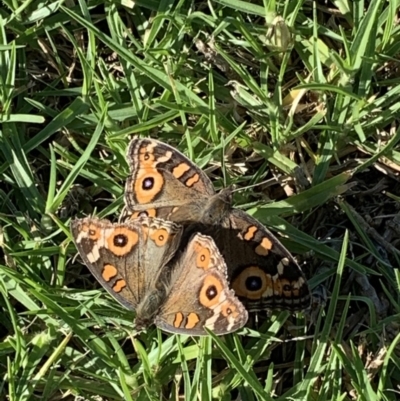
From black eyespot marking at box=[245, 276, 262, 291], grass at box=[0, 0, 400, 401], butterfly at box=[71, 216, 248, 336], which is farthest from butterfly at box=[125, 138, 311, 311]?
grass at box=[0, 0, 400, 401]

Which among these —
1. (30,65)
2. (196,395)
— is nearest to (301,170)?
(196,395)

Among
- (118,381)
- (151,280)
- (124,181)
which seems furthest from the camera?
(124,181)

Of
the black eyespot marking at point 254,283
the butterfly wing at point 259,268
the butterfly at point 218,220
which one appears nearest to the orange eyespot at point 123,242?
the butterfly at point 218,220

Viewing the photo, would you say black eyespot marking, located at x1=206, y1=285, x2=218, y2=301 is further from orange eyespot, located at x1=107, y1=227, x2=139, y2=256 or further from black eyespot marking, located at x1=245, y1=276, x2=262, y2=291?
orange eyespot, located at x1=107, y1=227, x2=139, y2=256

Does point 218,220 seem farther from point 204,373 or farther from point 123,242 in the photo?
point 204,373

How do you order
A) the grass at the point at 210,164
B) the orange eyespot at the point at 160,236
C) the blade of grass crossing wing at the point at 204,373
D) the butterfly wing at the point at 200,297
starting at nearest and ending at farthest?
the butterfly wing at the point at 200,297 < the orange eyespot at the point at 160,236 < the blade of grass crossing wing at the point at 204,373 < the grass at the point at 210,164

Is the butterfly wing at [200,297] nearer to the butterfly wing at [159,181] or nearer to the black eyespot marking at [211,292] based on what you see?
the black eyespot marking at [211,292]

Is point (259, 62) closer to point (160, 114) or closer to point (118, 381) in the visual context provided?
point (160, 114)
